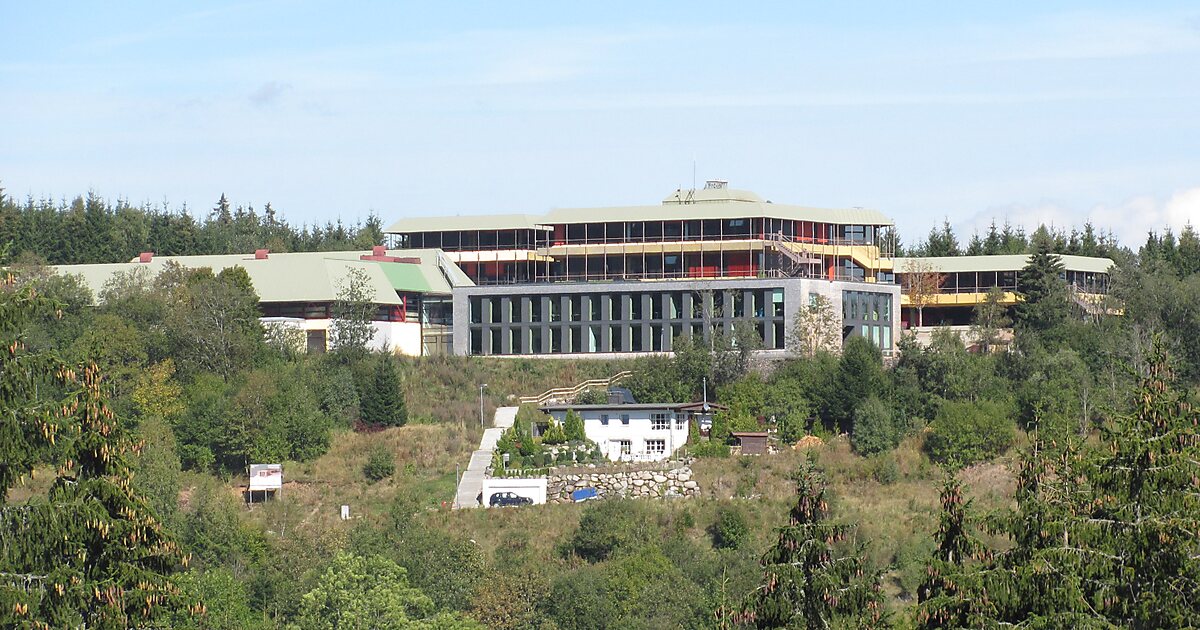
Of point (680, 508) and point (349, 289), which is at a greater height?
point (349, 289)

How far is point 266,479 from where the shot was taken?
92250mm

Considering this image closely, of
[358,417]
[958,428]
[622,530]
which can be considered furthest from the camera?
[358,417]

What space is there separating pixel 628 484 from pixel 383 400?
14605 millimetres

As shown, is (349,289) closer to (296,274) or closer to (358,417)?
(296,274)

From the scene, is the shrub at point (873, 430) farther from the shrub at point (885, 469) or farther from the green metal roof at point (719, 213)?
the green metal roof at point (719, 213)

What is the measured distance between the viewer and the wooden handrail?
335 ft

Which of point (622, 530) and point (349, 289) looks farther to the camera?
point (349, 289)

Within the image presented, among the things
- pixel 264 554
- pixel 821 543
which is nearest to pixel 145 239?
pixel 264 554

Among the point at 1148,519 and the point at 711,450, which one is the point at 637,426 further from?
the point at 1148,519

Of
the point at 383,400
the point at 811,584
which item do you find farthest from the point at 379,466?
the point at 811,584

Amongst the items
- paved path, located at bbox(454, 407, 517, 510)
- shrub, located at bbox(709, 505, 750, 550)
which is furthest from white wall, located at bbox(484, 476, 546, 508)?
shrub, located at bbox(709, 505, 750, 550)

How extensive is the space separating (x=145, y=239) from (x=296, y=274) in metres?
49.8

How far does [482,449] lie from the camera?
9594cm

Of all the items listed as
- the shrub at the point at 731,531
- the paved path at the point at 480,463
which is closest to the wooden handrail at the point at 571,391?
the paved path at the point at 480,463
